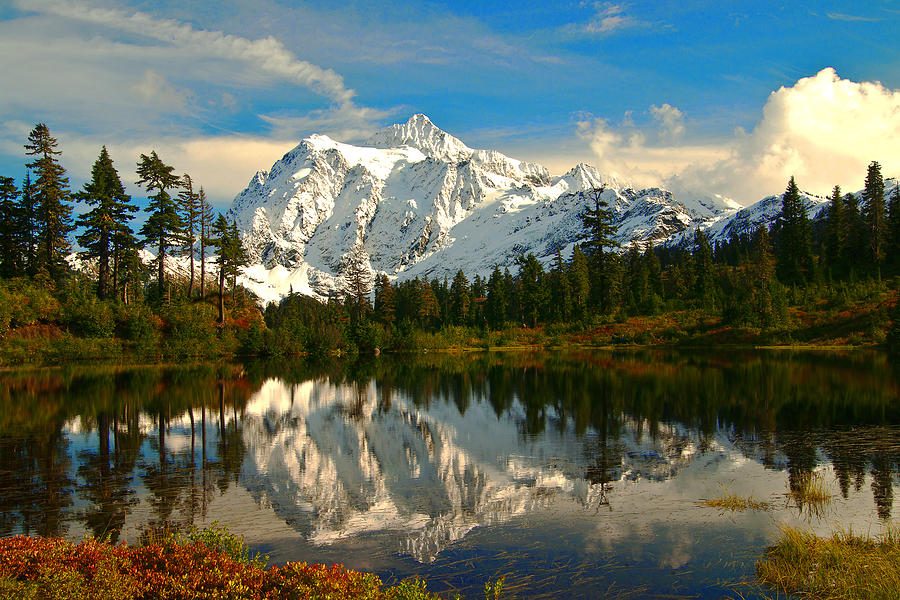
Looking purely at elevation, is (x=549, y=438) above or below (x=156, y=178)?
below

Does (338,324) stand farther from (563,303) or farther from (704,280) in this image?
(704,280)

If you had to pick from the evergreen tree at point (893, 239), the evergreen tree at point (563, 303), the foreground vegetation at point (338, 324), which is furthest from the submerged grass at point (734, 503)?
the evergreen tree at point (563, 303)

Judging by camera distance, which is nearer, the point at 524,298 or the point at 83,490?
Result: the point at 83,490

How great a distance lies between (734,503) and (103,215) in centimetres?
6847

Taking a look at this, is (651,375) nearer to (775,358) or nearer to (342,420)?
(775,358)

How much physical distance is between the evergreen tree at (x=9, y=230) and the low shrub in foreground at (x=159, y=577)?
70.5m

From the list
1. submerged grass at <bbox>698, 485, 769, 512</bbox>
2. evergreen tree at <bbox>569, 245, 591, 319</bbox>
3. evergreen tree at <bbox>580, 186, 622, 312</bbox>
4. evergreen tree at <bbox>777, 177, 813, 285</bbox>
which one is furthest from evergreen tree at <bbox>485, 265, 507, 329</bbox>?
submerged grass at <bbox>698, 485, 769, 512</bbox>

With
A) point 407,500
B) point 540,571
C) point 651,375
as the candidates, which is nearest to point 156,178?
point 651,375

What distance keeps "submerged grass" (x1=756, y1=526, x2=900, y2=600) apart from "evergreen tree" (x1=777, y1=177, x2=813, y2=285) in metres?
88.9

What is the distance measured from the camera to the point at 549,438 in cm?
2319

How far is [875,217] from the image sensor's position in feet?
293

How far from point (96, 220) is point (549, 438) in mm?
60726

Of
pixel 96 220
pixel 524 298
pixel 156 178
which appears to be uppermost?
pixel 156 178

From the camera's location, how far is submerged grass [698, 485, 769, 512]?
46.3 feet
